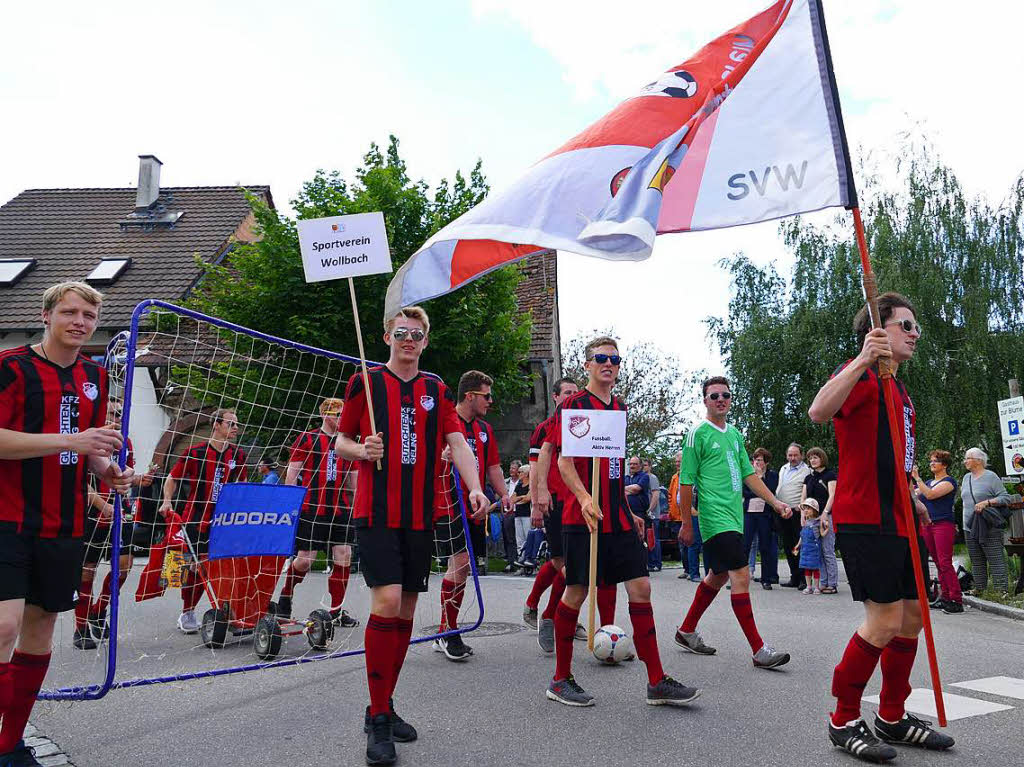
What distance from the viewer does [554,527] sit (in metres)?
7.94

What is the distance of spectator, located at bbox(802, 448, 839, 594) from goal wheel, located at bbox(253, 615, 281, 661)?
774 centimetres

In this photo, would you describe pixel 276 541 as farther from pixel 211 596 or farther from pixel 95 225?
pixel 95 225

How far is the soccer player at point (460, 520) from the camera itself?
24.3ft

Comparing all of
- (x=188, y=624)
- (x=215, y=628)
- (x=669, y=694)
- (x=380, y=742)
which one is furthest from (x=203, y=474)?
(x=669, y=694)

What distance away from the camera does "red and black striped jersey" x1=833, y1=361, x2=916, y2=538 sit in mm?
4336

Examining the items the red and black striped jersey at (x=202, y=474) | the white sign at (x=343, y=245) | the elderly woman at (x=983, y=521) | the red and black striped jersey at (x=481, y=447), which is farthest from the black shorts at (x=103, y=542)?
the elderly woman at (x=983, y=521)

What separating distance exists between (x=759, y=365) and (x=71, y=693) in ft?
75.1

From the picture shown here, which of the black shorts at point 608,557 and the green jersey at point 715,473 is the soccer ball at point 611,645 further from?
the green jersey at point 715,473

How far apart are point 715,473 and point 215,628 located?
4.31m

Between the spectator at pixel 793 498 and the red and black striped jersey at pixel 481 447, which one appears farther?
the spectator at pixel 793 498

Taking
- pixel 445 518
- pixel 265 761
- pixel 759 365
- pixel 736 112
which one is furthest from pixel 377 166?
pixel 265 761

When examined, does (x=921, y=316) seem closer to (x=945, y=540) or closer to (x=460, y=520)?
(x=945, y=540)

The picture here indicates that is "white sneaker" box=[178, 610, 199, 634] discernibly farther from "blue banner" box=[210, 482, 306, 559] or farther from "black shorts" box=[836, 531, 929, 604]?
"black shorts" box=[836, 531, 929, 604]

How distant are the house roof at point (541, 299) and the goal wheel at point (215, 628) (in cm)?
1916
